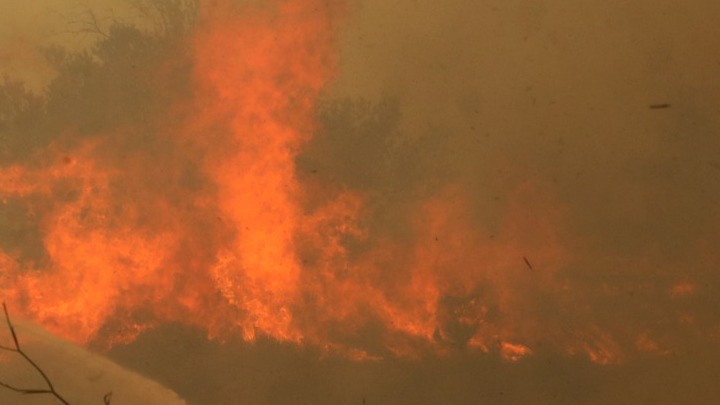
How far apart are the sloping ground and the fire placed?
0.16 ft

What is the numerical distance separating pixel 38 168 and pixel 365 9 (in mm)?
1059

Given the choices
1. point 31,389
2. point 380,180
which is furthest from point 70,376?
point 380,180

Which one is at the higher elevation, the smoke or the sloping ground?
the smoke

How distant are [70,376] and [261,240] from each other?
2.15 feet

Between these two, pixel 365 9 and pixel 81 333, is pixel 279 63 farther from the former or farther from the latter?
pixel 81 333

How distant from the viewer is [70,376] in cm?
185

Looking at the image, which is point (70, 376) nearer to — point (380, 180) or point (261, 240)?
point (261, 240)

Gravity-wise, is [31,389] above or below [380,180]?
below

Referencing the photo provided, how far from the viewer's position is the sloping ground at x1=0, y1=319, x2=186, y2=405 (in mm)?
1834

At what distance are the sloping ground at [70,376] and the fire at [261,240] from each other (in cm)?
5

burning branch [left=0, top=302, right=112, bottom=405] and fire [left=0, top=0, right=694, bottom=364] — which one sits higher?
fire [left=0, top=0, right=694, bottom=364]

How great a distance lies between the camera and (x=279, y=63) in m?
1.92

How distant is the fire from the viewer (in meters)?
1.86

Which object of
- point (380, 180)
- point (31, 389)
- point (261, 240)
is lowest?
point (31, 389)
